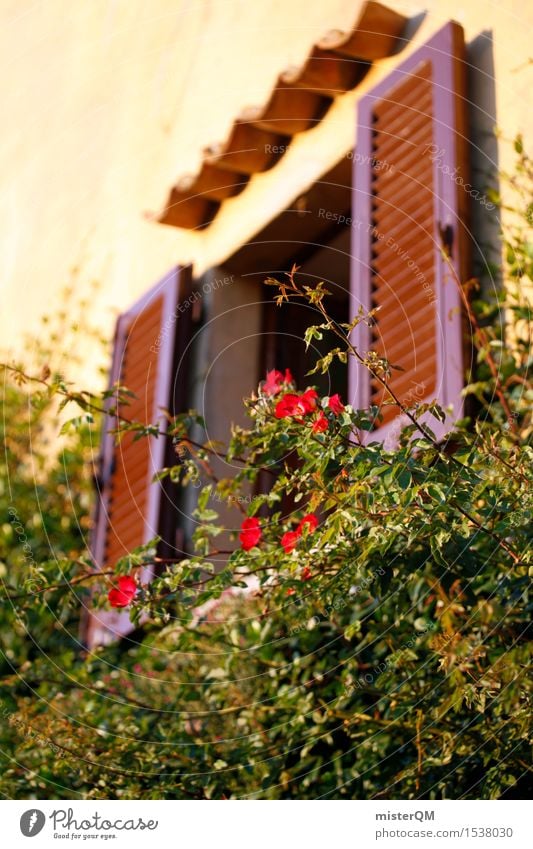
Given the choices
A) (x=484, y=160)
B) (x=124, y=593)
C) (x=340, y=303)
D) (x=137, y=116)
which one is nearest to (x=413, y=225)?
(x=484, y=160)

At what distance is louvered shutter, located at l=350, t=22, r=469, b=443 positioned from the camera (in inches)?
157

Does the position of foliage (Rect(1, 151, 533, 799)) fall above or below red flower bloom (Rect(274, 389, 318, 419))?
below

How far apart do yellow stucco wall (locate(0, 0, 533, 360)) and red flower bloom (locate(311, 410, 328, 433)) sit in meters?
1.76

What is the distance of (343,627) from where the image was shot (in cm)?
349

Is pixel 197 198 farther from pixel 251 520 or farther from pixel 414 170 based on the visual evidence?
pixel 251 520

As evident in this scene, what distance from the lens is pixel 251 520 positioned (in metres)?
3.03

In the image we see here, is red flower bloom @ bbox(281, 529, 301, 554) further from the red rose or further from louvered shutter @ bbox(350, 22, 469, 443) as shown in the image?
louvered shutter @ bbox(350, 22, 469, 443)

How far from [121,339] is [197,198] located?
806 mm

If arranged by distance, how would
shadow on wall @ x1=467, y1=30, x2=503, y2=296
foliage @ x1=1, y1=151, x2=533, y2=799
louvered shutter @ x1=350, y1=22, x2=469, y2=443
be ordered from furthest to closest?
1. shadow on wall @ x1=467, y1=30, x2=503, y2=296
2. louvered shutter @ x1=350, y1=22, x2=469, y2=443
3. foliage @ x1=1, y1=151, x2=533, y2=799
